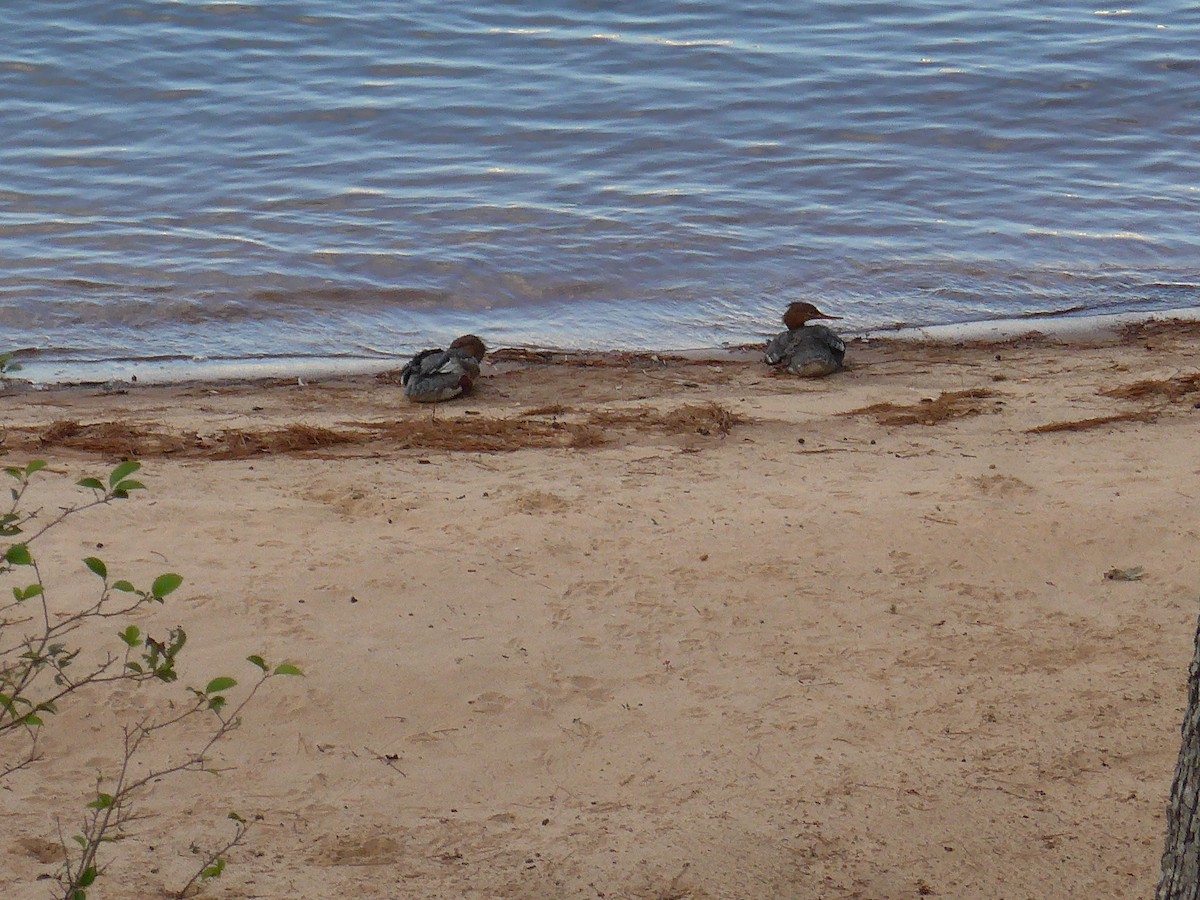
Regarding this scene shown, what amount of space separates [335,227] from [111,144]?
10.5ft

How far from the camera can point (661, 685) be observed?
3824mm

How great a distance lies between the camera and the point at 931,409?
617 cm

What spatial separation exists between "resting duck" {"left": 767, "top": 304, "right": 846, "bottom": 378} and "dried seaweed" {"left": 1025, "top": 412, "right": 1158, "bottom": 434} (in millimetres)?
1449

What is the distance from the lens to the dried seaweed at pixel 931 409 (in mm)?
6023

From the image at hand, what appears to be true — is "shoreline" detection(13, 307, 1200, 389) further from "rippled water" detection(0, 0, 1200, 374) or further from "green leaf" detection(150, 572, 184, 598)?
"green leaf" detection(150, 572, 184, 598)

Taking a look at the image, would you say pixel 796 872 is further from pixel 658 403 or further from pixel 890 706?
pixel 658 403

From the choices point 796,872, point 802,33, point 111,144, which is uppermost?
point 802,33

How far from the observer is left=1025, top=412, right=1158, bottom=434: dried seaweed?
5773mm

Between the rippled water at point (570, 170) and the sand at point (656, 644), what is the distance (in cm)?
255

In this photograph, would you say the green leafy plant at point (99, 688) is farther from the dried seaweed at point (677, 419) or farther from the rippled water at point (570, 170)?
the rippled water at point (570, 170)

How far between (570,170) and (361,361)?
434 cm

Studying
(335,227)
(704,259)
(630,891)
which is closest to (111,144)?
(335,227)

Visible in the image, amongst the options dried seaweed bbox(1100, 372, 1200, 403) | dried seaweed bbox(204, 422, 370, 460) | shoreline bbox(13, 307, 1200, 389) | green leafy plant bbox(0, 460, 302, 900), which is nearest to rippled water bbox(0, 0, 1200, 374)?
shoreline bbox(13, 307, 1200, 389)

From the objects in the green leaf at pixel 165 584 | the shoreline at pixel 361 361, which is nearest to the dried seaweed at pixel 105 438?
the shoreline at pixel 361 361
